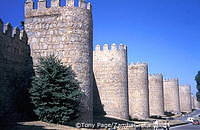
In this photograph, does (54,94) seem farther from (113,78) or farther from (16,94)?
(113,78)

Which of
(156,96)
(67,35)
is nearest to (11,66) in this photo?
(67,35)

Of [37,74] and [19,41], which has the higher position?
[19,41]

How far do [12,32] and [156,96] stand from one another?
30127 millimetres

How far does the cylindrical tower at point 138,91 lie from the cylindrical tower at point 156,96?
7.86 m

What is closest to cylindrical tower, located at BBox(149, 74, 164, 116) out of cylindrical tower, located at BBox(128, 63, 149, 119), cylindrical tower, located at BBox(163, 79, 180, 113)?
cylindrical tower, located at BBox(128, 63, 149, 119)

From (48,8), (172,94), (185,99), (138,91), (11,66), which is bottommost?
(185,99)

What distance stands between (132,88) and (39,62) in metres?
20.4

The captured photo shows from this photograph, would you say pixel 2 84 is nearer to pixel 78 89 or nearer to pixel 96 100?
pixel 78 89

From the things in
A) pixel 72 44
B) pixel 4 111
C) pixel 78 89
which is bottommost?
pixel 4 111

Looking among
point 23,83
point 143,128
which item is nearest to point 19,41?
point 23,83

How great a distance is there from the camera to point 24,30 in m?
17.9

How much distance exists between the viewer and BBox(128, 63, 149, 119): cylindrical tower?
35.1 metres

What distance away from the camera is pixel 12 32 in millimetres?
16406

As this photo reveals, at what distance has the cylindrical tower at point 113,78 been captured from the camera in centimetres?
2812
